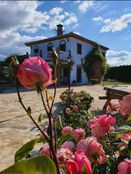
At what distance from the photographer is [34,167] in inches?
25.6

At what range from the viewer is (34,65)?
95 centimetres

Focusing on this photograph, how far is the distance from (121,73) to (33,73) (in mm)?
43250

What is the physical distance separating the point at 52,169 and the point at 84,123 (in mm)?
5593

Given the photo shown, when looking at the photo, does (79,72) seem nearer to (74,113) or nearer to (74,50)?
(74,50)

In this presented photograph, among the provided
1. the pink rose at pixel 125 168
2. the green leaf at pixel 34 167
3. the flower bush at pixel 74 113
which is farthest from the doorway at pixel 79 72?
the green leaf at pixel 34 167

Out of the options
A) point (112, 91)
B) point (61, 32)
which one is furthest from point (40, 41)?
point (112, 91)

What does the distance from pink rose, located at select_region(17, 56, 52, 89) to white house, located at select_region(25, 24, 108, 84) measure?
30.6 metres

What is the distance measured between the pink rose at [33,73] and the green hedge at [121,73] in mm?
41974

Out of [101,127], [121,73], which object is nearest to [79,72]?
[121,73]

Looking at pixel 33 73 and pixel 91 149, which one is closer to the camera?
pixel 33 73

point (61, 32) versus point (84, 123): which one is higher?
point (61, 32)

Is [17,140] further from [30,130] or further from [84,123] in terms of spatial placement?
[84,123]

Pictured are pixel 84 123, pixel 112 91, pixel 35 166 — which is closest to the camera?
pixel 35 166

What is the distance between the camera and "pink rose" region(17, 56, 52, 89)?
93cm
